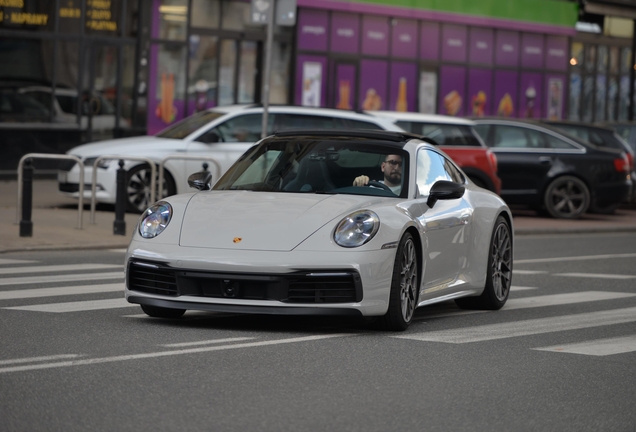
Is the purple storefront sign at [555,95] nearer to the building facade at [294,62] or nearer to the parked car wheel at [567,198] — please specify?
the building facade at [294,62]

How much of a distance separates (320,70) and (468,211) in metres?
23.2

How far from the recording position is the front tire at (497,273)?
33.2 feet

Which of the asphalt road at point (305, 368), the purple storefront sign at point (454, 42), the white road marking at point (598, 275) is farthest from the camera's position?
the purple storefront sign at point (454, 42)

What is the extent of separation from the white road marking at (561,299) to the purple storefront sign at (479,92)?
2567 centimetres

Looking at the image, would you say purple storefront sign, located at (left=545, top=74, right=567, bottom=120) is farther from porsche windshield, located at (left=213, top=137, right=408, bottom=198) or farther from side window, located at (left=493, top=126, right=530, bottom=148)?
porsche windshield, located at (left=213, top=137, right=408, bottom=198)

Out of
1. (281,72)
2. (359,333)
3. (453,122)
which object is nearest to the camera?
(359,333)

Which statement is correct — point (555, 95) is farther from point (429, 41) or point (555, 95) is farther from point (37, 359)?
point (37, 359)

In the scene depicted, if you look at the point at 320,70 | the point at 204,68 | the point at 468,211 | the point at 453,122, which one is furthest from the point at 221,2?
the point at 468,211

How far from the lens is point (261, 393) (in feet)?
20.1

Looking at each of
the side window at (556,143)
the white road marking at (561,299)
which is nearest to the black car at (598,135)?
the side window at (556,143)

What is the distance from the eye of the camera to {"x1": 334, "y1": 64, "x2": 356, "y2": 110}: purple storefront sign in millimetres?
33275

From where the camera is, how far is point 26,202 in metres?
14.2

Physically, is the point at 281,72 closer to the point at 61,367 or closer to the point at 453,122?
the point at 453,122

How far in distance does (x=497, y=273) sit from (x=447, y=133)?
32.3 feet
